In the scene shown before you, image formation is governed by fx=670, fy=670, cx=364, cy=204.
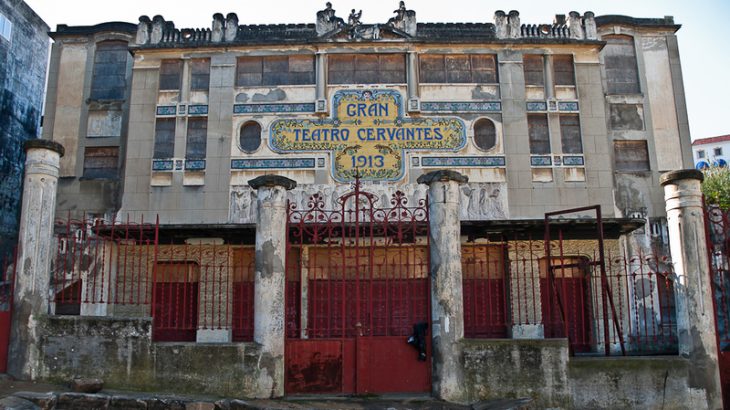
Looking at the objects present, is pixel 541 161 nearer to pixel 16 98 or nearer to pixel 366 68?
pixel 366 68

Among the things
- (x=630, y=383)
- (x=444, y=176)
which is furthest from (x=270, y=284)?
(x=630, y=383)

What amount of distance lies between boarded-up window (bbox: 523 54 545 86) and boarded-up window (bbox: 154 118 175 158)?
9625 mm

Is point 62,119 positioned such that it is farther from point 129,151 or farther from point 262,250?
point 262,250

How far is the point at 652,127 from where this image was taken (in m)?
18.4

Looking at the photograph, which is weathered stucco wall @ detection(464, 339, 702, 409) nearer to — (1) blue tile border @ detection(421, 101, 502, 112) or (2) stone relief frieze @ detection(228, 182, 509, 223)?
(2) stone relief frieze @ detection(228, 182, 509, 223)

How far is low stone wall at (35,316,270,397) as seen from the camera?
33.0 feet

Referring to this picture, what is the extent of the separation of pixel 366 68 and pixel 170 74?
5.34 m

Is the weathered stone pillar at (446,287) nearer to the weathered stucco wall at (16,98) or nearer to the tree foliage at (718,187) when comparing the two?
the weathered stucco wall at (16,98)

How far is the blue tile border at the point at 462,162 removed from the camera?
1723 centimetres

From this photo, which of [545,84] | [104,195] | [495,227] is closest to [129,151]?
[104,195]

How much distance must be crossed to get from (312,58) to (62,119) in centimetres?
716

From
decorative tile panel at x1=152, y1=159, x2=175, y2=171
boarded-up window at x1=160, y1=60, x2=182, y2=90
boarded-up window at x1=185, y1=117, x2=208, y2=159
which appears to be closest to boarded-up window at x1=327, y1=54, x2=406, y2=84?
boarded-up window at x1=185, y1=117, x2=208, y2=159

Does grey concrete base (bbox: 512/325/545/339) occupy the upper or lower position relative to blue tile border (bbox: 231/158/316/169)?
lower

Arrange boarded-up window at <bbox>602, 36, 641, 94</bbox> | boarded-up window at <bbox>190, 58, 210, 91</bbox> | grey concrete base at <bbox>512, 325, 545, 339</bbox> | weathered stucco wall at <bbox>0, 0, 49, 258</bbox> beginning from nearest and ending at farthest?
1. grey concrete base at <bbox>512, 325, 545, 339</bbox>
2. boarded-up window at <bbox>190, 58, 210, 91</bbox>
3. boarded-up window at <bbox>602, 36, 641, 94</bbox>
4. weathered stucco wall at <bbox>0, 0, 49, 258</bbox>
